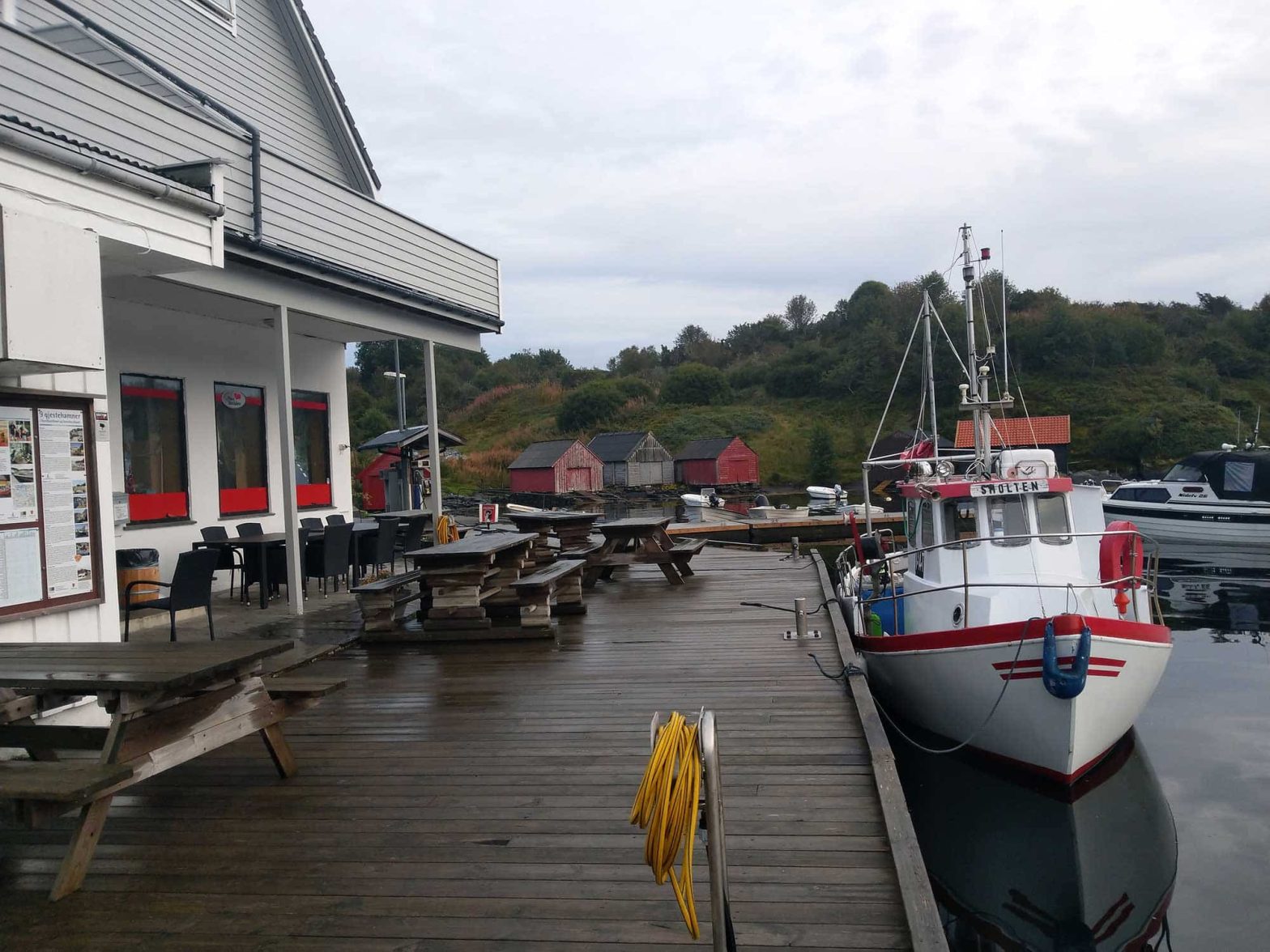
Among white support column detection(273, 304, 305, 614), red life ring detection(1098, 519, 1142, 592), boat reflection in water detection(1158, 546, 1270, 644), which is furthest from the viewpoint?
boat reflection in water detection(1158, 546, 1270, 644)

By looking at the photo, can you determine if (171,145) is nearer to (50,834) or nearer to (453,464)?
(50,834)

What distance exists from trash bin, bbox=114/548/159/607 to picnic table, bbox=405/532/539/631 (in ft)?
8.27

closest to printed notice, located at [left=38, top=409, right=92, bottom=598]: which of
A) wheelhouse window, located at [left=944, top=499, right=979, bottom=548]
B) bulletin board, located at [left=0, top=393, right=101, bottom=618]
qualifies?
bulletin board, located at [left=0, top=393, right=101, bottom=618]

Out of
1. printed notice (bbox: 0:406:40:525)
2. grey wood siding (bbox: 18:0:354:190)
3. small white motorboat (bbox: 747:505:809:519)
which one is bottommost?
small white motorboat (bbox: 747:505:809:519)

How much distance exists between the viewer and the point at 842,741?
5312 mm

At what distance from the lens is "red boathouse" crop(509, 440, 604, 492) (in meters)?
49.1

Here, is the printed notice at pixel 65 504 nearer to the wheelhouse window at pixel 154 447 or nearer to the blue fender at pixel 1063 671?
the wheelhouse window at pixel 154 447

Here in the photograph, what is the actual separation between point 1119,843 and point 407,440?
11.9 metres

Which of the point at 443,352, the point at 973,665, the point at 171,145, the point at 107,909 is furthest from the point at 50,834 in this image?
the point at 443,352

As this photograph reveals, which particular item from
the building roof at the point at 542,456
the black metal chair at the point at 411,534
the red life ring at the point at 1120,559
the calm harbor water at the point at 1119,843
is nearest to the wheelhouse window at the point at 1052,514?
the red life ring at the point at 1120,559

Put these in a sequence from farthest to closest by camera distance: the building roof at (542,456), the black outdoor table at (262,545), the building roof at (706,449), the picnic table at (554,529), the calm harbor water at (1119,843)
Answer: the building roof at (706,449), the building roof at (542,456), the picnic table at (554,529), the black outdoor table at (262,545), the calm harbor water at (1119,843)

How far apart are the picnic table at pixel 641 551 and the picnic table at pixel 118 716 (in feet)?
25.6

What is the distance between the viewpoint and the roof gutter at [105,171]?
5.22 meters

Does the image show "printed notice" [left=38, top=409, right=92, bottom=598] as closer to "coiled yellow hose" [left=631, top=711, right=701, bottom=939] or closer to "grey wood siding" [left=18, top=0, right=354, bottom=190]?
"coiled yellow hose" [left=631, top=711, right=701, bottom=939]
